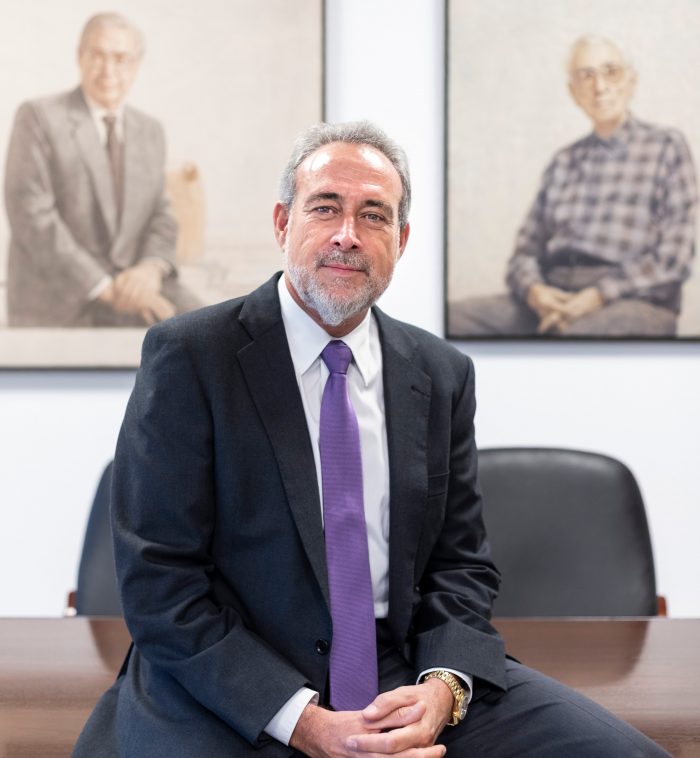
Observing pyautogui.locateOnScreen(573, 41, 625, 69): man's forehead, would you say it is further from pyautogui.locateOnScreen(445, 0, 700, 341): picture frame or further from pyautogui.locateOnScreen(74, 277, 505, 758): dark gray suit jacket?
pyautogui.locateOnScreen(74, 277, 505, 758): dark gray suit jacket

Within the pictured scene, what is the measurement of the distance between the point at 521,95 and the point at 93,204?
1.32 m

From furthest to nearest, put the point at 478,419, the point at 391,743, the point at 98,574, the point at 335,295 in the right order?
1. the point at 478,419
2. the point at 98,574
3. the point at 335,295
4. the point at 391,743

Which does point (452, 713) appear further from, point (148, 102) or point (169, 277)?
point (148, 102)

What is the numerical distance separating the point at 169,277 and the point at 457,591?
148cm

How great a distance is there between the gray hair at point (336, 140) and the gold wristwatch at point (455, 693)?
0.86m


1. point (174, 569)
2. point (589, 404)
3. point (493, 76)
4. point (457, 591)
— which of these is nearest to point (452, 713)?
point (457, 591)

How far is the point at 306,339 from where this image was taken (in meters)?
1.69

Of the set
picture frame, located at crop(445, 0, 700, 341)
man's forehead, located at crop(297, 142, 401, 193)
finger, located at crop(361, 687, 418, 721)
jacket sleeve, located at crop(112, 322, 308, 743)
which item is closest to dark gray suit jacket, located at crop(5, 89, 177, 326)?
picture frame, located at crop(445, 0, 700, 341)

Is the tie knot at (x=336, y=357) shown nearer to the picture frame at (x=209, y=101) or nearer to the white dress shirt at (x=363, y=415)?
the white dress shirt at (x=363, y=415)

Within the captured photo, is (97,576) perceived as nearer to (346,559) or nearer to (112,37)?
(346,559)

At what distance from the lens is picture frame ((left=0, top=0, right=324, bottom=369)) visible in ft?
8.90

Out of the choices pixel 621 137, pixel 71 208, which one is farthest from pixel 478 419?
pixel 71 208

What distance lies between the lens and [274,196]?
2.78 meters

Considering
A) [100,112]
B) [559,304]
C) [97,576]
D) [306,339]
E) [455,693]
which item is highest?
[100,112]
